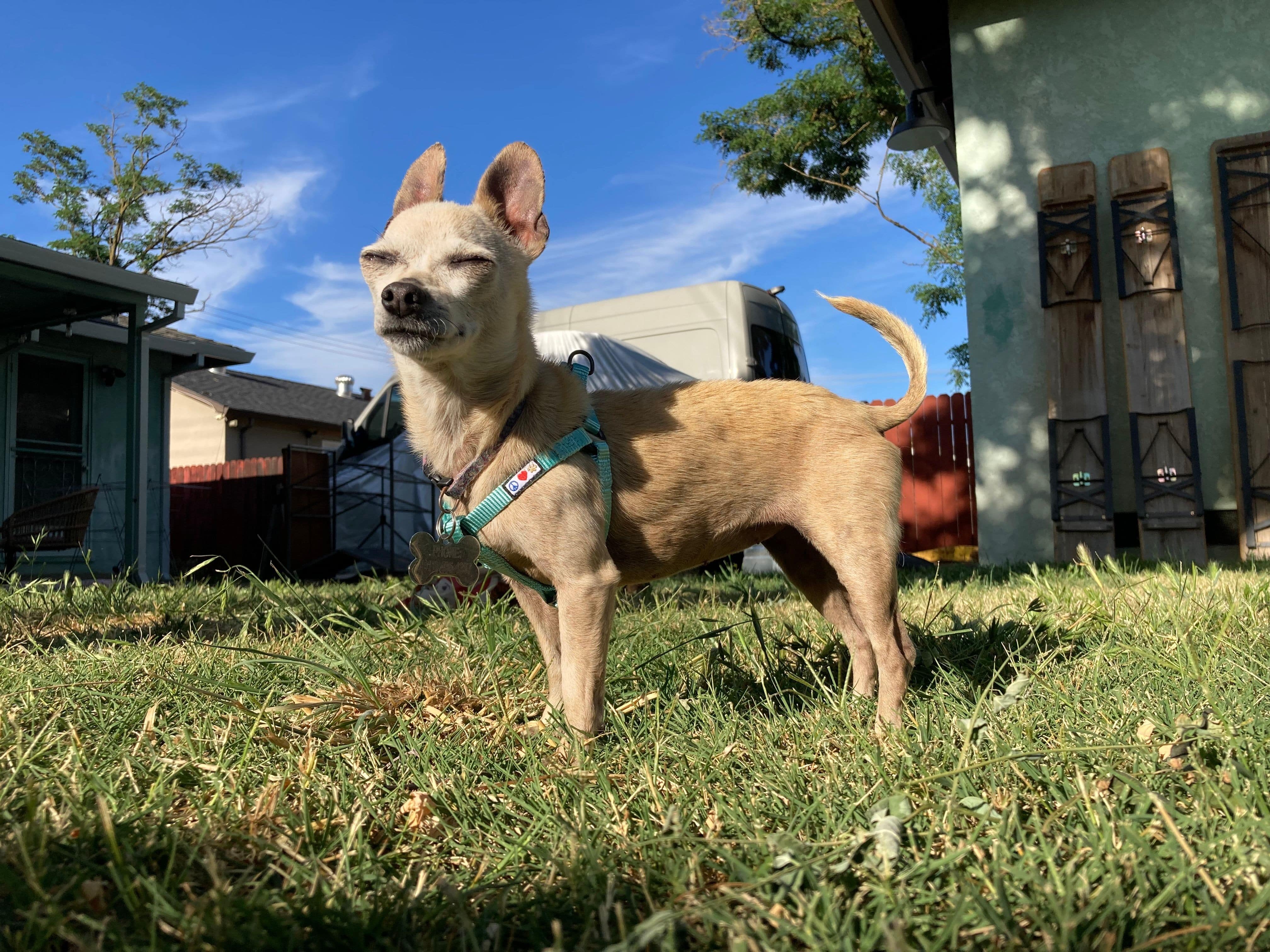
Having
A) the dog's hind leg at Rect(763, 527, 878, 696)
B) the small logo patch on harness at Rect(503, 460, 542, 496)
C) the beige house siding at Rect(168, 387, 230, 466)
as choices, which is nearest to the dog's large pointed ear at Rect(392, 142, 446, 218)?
the small logo patch on harness at Rect(503, 460, 542, 496)

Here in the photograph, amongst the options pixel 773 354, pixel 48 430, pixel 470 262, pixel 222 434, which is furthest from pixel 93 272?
pixel 222 434

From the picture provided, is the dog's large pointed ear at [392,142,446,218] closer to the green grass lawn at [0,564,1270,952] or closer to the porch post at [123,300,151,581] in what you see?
the green grass lawn at [0,564,1270,952]

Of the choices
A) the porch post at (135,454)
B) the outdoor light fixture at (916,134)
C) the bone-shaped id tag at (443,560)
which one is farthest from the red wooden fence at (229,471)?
the bone-shaped id tag at (443,560)

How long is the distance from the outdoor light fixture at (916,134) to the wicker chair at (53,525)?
8.74 m

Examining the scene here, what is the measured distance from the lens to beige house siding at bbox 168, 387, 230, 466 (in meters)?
26.3

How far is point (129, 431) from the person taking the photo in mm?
9680

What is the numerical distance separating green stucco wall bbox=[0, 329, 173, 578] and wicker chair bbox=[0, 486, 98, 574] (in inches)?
73.1

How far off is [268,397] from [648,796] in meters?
30.1

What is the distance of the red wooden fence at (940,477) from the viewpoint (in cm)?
1338

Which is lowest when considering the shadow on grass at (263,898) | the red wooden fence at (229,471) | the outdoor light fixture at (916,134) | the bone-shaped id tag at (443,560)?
the shadow on grass at (263,898)

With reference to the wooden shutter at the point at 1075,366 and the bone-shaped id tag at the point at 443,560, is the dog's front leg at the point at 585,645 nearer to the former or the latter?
the bone-shaped id tag at the point at 443,560

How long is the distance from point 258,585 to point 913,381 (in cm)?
282

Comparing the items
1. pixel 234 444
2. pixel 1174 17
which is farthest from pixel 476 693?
pixel 234 444

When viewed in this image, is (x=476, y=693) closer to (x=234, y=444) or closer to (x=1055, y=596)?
(x=1055, y=596)
